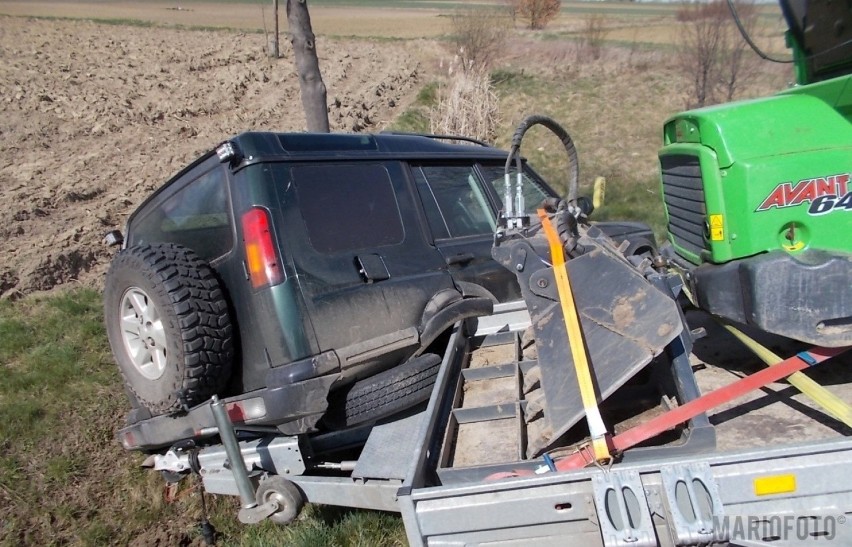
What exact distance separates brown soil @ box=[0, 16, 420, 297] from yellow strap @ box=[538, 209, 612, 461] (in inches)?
231

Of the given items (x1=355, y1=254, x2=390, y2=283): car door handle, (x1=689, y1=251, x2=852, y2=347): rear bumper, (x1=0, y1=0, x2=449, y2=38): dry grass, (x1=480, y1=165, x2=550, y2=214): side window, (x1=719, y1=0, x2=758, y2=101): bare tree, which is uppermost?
(x1=0, y1=0, x2=449, y2=38): dry grass

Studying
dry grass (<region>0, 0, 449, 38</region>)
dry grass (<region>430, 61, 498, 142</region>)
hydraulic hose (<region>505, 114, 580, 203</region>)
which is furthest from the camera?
dry grass (<region>0, 0, 449, 38</region>)

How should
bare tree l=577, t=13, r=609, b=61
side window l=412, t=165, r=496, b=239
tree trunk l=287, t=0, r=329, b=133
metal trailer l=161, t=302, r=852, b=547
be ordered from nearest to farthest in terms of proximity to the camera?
1. metal trailer l=161, t=302, r=852, b=547
2. side window l=412, t=165, r=496, b=239
3. tree trunk l=287, t=0, r=329, b=133
4. bare tree l=577, t=13, r=609, b=61

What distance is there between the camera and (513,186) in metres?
5.08

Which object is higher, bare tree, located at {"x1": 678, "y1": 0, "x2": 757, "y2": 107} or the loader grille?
bare tree, located at {"x1": 678, "y1": 0, "x2": 757, "y2": 107}

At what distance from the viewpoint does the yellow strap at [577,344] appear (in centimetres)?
236

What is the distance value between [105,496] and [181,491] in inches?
18.8

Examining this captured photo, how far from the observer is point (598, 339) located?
2701 mm

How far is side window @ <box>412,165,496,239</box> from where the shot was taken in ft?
14.1

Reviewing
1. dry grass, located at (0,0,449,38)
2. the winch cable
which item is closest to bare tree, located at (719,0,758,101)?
the winch cable

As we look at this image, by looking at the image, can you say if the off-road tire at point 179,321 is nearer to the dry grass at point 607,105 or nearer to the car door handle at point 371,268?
the car door handle at point 371,268

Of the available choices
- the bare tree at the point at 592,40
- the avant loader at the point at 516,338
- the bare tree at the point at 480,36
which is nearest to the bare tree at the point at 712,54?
the bare tree at the point at 480,36

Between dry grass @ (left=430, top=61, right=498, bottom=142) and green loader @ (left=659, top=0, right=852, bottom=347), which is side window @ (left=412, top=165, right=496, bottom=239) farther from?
dry grass @ (left=430, top=61, right=498, bottom=142)

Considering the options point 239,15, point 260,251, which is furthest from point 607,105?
point 239,15
